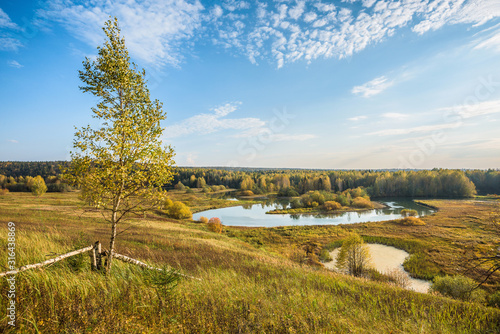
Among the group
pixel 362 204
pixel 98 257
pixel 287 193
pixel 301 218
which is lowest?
pixel 301 218

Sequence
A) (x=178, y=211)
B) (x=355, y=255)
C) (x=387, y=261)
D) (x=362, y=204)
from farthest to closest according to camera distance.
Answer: (x=362, y=204) < (x=178, y=211) < (x=387, y=261) < (x=355, y=255)

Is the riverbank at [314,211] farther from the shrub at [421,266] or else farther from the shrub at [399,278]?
the shrub at [399,278]

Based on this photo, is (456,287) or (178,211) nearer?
(456,287)

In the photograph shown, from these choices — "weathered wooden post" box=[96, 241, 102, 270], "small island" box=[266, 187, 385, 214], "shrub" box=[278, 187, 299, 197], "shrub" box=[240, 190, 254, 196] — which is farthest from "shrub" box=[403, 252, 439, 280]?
"shrub" box=[240, 190, 254, 196]

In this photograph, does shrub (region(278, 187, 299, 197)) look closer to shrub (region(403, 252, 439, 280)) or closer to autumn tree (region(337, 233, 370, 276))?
shrub (region(403, 252, 439, 280))

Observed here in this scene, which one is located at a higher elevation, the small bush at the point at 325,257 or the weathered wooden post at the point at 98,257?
the weathered wooden post at the point at 98,257

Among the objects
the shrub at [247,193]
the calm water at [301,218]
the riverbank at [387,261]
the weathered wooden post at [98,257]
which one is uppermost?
the weathered wooden post at [98,257]

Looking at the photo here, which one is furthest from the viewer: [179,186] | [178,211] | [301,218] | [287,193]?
[179,186]

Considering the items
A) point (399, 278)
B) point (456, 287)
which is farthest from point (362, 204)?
point (456, 287)

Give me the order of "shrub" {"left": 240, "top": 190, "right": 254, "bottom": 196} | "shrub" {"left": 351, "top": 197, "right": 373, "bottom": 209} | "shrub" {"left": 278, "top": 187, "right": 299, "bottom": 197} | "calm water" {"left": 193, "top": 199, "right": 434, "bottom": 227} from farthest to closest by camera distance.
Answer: "shrub" {"left": 240, "top": 190, "right": 254, "bottom": 196}, "shrub" {"left": 278, "top": 187, "right": 299, "bottom": 197}, "shrub" {"left": 351, "top": 197, "right": 373, "bottom": 209}, "calm water" {"left": 193, "top": 199, "right": 434, "bottom": 227}

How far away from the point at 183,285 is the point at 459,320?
722cm

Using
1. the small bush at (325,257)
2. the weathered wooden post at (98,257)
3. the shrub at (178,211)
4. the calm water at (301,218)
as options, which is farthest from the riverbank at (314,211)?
the weathered wooden post at (98,257)

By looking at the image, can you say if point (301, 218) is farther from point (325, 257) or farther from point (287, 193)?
point (287, 193)

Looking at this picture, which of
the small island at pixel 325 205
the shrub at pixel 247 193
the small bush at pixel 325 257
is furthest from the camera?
the shrub at pixel 247 193
